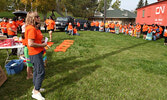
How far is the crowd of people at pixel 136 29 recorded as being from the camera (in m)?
13.0

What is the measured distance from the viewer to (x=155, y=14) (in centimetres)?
1480

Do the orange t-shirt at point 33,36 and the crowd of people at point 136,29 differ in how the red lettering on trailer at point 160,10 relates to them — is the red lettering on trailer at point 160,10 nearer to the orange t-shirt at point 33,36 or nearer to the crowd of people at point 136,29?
the crowd of people at point 136,29

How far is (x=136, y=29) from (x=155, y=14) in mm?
3036

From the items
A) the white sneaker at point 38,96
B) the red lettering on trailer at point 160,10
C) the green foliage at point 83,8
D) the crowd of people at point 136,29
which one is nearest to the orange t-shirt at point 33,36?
the white sneaker at point 38,96

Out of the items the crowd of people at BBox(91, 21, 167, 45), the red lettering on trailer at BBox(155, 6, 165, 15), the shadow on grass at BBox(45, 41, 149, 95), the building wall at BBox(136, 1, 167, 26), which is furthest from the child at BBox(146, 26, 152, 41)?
the shadow on grass at BBox(45, 41, 149, 95)

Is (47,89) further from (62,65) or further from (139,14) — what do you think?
(139,14)

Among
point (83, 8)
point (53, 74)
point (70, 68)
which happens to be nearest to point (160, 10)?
point (70, 68)

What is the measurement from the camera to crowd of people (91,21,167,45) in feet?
42.7

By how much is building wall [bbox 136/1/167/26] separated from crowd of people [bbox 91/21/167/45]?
90cm

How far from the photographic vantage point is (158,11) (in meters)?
14.2

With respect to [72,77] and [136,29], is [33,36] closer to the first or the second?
[72,77]

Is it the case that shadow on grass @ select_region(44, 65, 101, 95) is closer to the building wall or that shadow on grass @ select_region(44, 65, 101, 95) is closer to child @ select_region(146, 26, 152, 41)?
child @ select_region(146, 26, 152, 41)

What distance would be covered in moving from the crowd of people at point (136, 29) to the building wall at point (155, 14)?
896 mm

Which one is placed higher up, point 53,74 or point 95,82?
point 53,74
